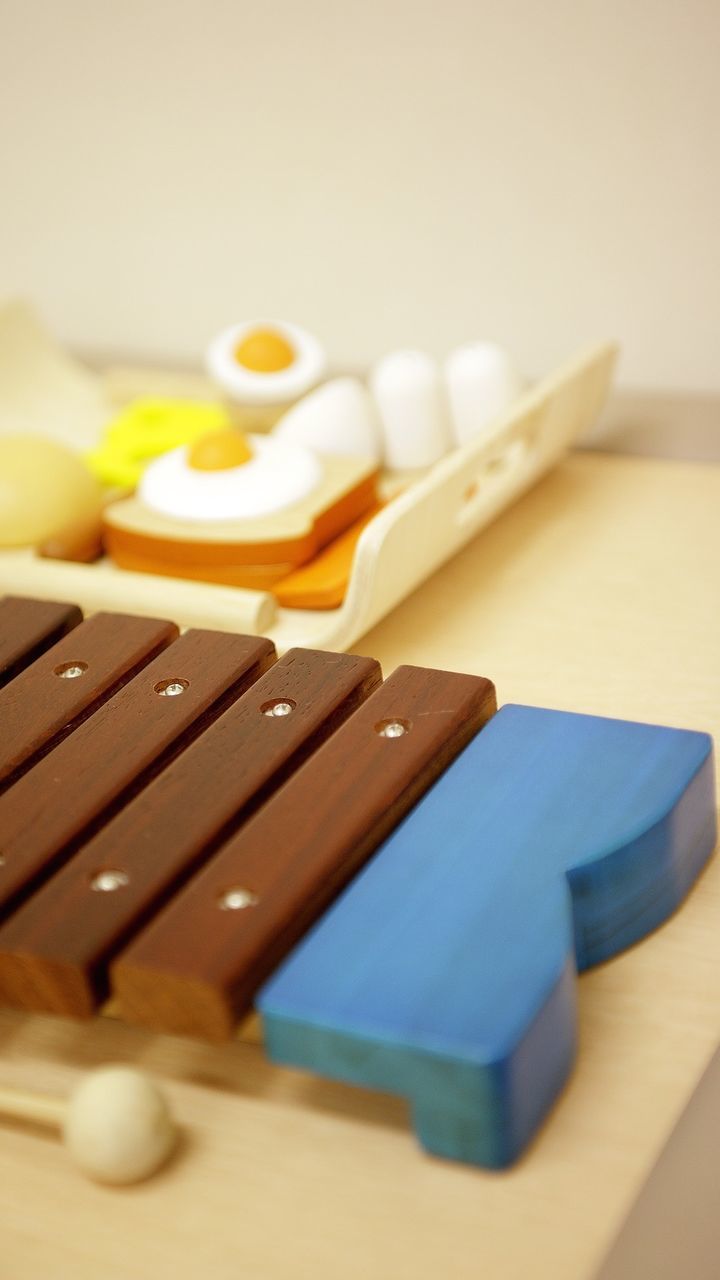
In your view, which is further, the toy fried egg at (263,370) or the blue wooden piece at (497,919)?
the toy fried egg at (263,370)

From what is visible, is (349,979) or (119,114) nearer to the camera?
(349,979)

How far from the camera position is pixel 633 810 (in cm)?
75

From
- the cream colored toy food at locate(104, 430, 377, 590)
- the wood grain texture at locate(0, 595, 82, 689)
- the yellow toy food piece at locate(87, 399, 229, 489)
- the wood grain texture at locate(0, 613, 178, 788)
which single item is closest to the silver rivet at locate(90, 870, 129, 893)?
the wood grain texture at locate(0, 613, 178, 788)

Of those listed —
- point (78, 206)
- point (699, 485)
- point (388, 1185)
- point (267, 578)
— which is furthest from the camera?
point (78, 206)

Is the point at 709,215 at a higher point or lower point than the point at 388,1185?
higher

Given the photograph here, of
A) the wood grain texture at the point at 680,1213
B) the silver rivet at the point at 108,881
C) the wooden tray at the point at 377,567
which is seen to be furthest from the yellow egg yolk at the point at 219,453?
the wood grain texture at the point at 680,1213

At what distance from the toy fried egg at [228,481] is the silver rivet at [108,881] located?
0.45 meters

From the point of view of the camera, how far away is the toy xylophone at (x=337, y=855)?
63 centimetres

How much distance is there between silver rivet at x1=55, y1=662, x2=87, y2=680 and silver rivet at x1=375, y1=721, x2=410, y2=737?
18 cm

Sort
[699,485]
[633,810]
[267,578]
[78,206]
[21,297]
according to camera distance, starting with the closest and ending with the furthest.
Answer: [633,810] → [267,578] → [699,485] → [21,297] → [78,206]

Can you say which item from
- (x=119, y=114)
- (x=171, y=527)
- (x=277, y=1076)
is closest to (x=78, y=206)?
(x=119, y=114)

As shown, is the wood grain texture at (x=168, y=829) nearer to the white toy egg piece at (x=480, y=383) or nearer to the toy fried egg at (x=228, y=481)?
the toy fried egg at (x=228, y=481)

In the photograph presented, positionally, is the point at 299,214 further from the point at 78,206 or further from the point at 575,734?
the point at 575,734

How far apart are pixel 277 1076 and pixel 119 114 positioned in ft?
3.69
